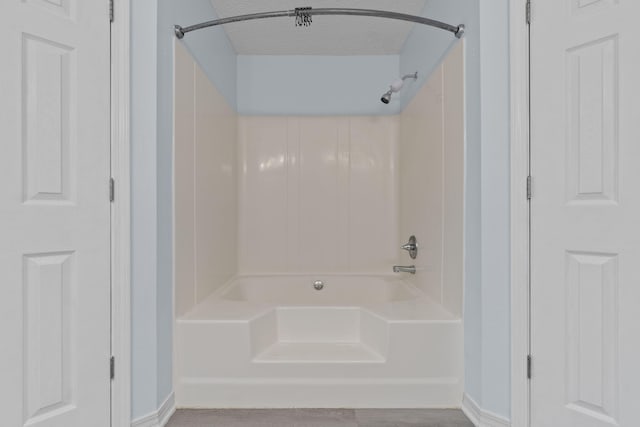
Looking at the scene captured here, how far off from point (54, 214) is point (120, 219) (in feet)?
0.75

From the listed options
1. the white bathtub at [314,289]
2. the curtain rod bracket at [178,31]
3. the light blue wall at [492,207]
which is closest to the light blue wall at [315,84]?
the white bathtub at [314,289]

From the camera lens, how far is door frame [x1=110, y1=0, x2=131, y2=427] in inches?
64.1

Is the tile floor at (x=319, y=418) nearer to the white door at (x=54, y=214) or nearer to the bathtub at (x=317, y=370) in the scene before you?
the bathtub at (x=317, y=370)

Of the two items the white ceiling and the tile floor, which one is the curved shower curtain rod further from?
the tile floor

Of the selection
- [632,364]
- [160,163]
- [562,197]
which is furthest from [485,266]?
[160,163]

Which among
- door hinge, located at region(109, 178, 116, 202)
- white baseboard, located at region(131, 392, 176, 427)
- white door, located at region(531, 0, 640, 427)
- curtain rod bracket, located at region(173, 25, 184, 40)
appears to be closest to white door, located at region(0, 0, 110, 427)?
door hinge, located at region(109, 178, 116, 202)

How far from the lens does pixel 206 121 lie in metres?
2.47

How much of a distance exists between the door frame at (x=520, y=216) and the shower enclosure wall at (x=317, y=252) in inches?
12.6

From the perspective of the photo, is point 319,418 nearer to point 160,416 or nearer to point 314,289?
point 160,416

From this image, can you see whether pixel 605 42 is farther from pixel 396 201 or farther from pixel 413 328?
pixel 396 201

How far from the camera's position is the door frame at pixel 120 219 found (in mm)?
1629

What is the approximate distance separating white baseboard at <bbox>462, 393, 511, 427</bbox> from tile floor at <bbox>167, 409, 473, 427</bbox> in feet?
0.10

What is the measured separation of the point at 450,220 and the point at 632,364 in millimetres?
958

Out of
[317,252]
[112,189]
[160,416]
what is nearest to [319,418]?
[160,416]
